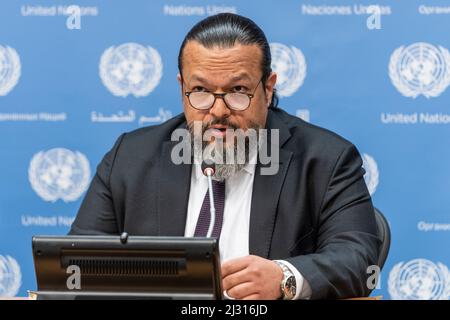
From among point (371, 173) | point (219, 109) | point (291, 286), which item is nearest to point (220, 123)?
point (219, 109)

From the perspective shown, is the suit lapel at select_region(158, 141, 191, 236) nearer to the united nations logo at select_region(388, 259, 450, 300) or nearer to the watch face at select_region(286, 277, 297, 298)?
the watch face at select_region(286, 277, 297, 298)

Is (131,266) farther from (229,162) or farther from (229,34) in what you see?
(229,34)

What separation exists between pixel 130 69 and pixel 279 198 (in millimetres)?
1462

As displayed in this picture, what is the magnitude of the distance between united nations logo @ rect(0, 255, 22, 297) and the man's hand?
2113 mm

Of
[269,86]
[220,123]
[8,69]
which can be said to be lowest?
[220,123]

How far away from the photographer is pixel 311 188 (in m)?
2.40

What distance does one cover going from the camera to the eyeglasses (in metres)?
2.32

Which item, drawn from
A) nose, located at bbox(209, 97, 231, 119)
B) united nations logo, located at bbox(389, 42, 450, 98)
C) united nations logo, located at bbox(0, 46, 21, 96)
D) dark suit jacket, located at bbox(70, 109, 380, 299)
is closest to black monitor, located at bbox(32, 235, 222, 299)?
dark suit jacket, located at bbox(70, 109, 380, 299)

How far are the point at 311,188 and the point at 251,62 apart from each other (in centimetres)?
42

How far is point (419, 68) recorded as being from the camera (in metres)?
3.43

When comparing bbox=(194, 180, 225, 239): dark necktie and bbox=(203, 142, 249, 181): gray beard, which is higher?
bbox=(203, 142, 249, 181): gray beard
